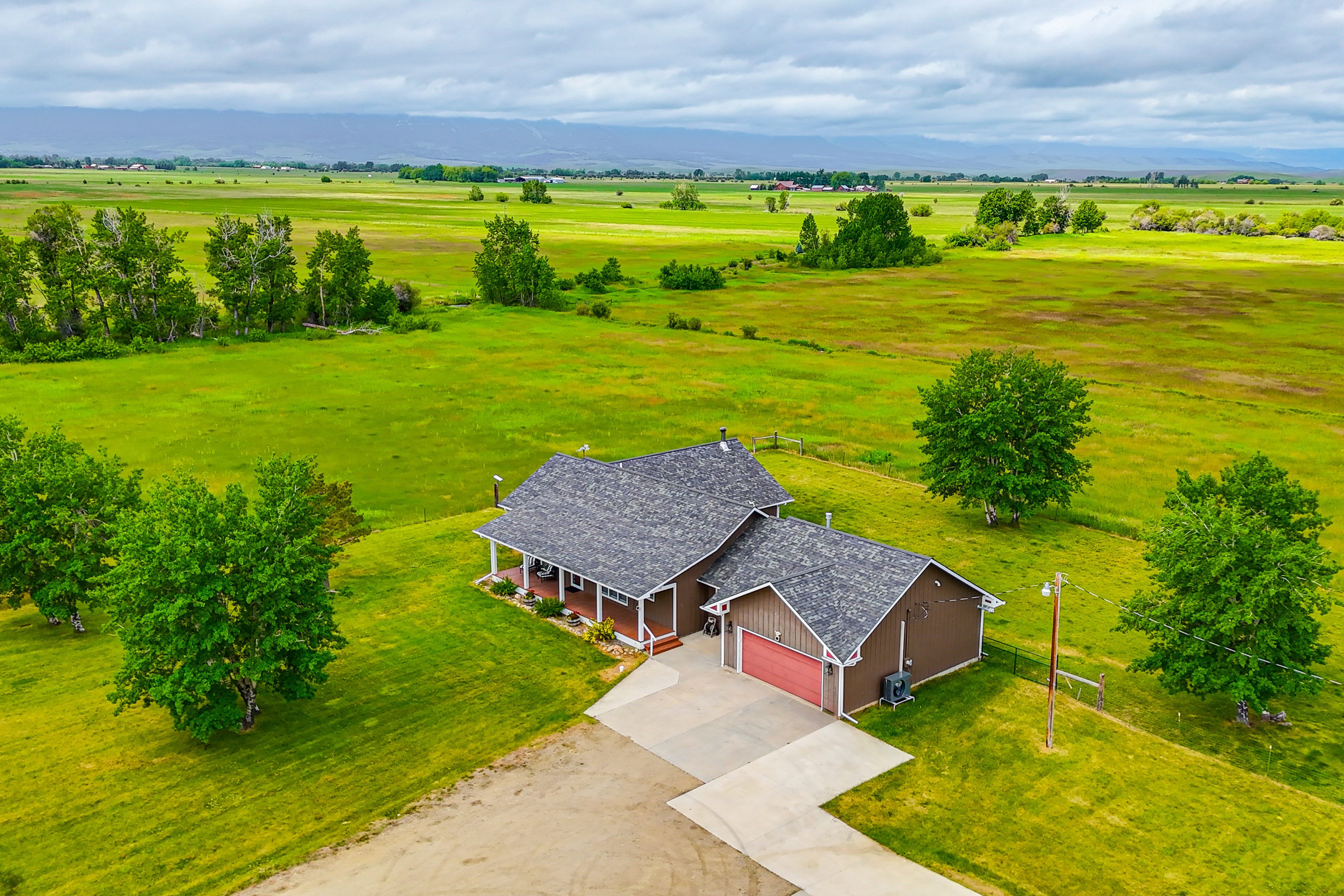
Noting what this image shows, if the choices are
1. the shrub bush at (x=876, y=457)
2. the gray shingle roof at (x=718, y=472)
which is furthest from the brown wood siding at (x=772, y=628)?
the shrub bush at (x=876, y=457)

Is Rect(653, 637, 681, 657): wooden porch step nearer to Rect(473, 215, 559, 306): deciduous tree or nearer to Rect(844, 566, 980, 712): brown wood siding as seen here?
Rect(844, 566, 980, 712): brown wood siding

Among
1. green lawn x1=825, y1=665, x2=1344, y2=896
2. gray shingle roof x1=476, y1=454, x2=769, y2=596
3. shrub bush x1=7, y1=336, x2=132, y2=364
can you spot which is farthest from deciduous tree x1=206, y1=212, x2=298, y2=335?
green lawn x1=825, y1=665, x2=1344, y2=896

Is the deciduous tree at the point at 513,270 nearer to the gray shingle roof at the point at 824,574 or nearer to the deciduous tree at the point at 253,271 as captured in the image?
the deciduous tree at the point at 253,271

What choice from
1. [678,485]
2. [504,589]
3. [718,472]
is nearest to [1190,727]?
[678,485]

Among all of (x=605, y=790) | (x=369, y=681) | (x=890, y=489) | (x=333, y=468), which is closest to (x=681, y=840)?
(x=605, y=790)

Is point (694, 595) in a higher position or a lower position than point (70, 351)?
lower

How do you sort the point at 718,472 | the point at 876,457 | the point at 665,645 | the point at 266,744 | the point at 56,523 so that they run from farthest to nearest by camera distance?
the point at 876,457
the point at 718,472
the point at 665,645
the point at 56,523
the point at 266,744

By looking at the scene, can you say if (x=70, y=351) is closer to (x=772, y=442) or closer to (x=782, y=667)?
(x=772, y=442)

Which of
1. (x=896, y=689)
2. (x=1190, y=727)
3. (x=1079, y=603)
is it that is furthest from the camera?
(x=1079, y=603)
